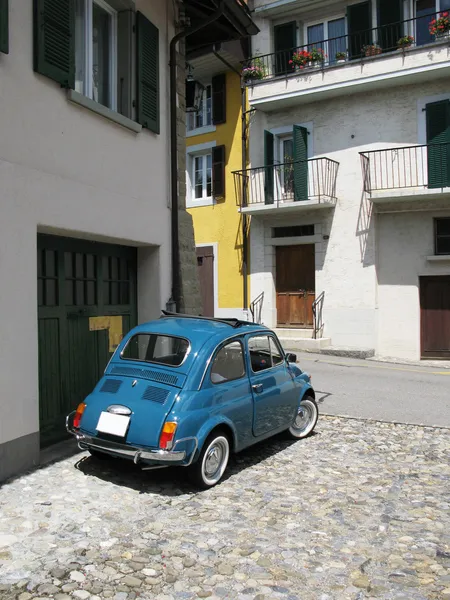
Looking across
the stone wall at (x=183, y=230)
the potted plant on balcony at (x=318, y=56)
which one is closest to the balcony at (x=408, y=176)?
the potted plant on balcony at (x=318, y=56)

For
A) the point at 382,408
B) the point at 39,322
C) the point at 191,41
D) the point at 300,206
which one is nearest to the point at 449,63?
the point at 300,206

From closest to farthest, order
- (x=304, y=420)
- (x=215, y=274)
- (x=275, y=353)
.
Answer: (x=275, y=353)
(x=304, y=420)
(x=215, y=274)

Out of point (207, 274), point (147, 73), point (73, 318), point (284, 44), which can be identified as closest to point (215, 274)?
point (207, 274)

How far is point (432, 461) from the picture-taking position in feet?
20.3

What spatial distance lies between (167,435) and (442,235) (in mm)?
12880

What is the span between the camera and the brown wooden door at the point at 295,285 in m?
17.4

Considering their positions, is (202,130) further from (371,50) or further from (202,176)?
(371,50)

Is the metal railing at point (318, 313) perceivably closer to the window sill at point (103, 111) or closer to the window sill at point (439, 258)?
the window sill at point (439, 258)

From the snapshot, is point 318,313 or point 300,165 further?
point 318,313

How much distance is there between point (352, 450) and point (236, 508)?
234 centimetres

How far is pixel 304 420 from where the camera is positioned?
7129 mm

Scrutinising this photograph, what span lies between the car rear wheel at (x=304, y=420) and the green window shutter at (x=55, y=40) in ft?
15.3

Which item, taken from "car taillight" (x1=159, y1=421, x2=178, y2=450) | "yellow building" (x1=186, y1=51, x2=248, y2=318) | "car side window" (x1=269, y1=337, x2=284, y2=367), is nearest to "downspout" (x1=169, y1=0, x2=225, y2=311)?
"car side window" (x1=269, y1=337, x2=284, y2=367)

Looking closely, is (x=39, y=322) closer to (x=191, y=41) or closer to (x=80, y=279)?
(x=80, y=279)
